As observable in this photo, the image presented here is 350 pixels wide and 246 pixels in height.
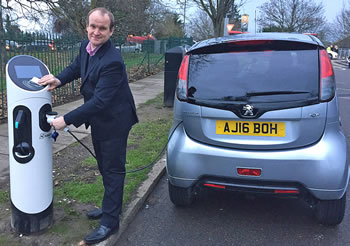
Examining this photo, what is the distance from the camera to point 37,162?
9.43 feet

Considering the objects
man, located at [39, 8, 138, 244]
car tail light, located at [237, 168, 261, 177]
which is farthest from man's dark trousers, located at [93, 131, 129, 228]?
car tail light, located at [237, 168, 261, 177]

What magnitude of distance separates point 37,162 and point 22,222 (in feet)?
1.72

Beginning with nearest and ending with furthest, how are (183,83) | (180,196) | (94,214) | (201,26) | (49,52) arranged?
1. (94,214)
2. (183,83)
3. (180,196)
4. (49,52)
5. (201,26)

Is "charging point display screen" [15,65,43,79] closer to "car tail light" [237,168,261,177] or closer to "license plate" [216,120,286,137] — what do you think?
"license plate" [216,120,286,137]

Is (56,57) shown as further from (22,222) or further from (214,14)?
(214,14)

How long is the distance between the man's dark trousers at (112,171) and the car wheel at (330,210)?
1.72m

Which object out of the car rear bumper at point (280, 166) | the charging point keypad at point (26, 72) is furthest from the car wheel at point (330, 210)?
the charging point keypad at point (26, 72)

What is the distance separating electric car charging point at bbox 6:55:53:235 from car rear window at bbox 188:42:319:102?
1.30m

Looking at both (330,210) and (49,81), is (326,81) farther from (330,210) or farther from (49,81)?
(49,81)

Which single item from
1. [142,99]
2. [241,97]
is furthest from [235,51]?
[142,99]

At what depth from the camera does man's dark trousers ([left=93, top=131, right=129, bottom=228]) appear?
289cm

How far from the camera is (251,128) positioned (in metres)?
3.02

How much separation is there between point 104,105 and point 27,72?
0.70 m

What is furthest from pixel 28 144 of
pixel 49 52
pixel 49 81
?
pixel 49 52
